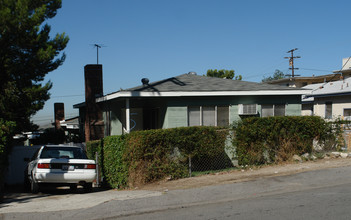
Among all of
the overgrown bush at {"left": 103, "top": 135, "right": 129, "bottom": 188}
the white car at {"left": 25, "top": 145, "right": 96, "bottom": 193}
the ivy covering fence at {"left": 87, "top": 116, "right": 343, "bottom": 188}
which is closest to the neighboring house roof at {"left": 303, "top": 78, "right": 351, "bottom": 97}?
the ivy covering fence at {"left": 87, "top": 116, "right": 343, "bottom": 188}

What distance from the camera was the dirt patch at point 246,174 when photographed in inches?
416

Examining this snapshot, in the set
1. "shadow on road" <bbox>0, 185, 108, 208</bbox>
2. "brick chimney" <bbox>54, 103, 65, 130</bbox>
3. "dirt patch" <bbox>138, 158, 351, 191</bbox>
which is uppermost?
"brick chimney" <bbox>54, 103, 65, 130</bbox>

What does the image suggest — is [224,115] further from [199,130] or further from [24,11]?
[24,11]

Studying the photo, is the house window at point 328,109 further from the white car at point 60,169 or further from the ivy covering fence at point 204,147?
the white car at point 60,169

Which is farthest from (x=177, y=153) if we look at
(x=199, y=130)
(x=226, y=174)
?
(x=226, y=174)

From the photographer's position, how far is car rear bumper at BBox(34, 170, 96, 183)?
433 inches

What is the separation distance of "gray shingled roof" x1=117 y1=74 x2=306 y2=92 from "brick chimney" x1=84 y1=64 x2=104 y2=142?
159 inches

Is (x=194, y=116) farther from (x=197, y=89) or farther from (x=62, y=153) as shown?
(x=62, y=153)

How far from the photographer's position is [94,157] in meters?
15.2

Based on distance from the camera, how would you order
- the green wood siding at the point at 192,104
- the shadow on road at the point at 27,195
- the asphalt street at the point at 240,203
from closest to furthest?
the asphalt street at the point at 240,203 < the shadow on road at the point at 27,195 < the green wood siding at the point at 192,104

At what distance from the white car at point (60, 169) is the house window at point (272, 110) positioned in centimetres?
806

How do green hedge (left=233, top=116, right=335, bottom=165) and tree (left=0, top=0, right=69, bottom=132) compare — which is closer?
green hedge (left=233, top=116, right=335, bottom=165)

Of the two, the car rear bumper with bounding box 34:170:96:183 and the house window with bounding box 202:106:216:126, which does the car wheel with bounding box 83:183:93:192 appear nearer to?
the car rear bumper with bounding box 34:170:96:183

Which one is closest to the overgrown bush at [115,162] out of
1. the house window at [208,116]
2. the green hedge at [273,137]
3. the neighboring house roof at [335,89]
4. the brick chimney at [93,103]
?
the green hedge at [273,137]
